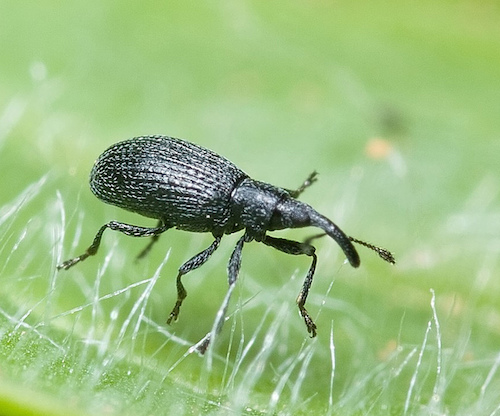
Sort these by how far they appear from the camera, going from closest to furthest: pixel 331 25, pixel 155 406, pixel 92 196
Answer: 1. pixel 155 406
2. pixel 92 196
3. pixel 331 25

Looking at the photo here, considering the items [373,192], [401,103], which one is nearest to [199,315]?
[373,192]

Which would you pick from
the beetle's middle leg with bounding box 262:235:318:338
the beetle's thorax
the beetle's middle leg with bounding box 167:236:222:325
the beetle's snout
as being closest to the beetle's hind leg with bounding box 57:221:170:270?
the beetle's middle leg with bounding box 167:236:222:325

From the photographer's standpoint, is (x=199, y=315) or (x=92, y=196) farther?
(x=92, y=196)

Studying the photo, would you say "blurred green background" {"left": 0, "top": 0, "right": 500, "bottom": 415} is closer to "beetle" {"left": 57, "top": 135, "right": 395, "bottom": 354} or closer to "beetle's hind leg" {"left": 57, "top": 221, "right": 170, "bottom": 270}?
"beetle's hind leg" {"left": 57, "top": 221, "right": 170, "bottom": 270}

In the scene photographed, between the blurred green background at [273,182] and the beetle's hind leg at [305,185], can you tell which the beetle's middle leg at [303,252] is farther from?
the beetle's hind leg at [305,185]

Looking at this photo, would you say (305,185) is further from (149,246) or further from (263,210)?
(149,246)

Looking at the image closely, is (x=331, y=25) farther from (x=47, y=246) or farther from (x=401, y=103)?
(x=47, y=246)

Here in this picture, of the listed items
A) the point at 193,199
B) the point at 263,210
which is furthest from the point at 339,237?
the point at 193,199
